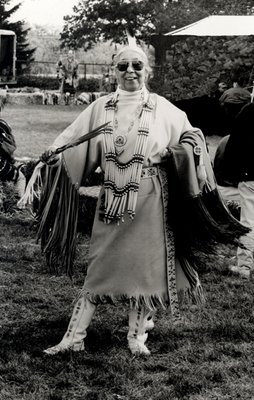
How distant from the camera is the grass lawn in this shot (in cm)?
392

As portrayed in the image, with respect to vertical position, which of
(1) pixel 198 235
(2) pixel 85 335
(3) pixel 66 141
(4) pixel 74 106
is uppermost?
(3) pixel 66 141

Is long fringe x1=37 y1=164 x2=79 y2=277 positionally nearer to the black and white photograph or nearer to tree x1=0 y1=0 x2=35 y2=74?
the black and white photograph

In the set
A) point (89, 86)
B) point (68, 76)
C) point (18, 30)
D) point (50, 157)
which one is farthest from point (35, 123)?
point (50, 157)

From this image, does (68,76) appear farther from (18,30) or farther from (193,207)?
(193,207)

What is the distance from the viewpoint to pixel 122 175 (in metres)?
4.29

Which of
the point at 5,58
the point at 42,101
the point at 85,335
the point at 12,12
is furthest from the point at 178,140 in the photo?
the point at 12,12

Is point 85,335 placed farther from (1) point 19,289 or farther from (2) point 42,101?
(2) point 42,101

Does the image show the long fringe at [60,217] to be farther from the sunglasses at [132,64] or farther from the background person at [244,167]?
the background person at [244,167]

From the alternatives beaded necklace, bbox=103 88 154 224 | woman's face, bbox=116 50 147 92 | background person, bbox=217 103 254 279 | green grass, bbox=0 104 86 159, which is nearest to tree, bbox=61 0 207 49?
green grass, bbox=0 104 86 159

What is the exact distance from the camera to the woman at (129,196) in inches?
169

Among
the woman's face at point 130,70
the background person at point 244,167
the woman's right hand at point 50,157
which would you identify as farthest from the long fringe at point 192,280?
the background person at point 244,167

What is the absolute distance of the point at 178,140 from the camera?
443 cm

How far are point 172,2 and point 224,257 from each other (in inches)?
686

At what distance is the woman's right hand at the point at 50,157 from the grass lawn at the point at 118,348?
1.08m
